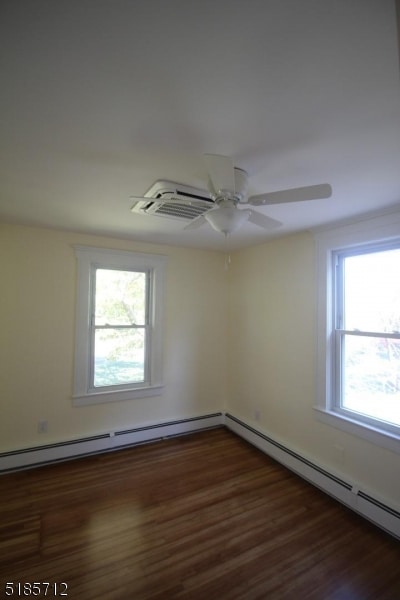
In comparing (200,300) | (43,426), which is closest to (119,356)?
(43,426)

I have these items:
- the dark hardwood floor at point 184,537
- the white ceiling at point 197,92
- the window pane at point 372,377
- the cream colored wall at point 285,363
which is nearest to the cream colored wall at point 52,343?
the dark hardwood floor at point 184,537

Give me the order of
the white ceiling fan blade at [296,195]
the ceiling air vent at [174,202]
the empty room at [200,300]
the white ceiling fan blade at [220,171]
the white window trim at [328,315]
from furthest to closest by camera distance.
A: the white window trim at [328,315] < the ceiling air vent at [174,202] < the white ceiling fan blade at [296,195] < the white ceiling fan blade at [220,171] < the empty room at [200,300]

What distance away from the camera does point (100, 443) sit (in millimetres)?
3094

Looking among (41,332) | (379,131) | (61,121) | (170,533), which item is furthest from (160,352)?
(379,131)

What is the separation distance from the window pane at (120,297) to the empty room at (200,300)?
0.02 m

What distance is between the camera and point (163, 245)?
139 inches

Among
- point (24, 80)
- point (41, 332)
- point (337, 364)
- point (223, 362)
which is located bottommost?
point (223, 362)

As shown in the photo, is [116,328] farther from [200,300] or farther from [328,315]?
[328,315]

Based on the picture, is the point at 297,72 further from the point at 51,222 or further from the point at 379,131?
the point at 51,222

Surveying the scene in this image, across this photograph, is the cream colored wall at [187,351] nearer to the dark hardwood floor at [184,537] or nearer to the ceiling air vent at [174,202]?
the dark hardwood floor at [184,537]

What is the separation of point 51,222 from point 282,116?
2.34 meters

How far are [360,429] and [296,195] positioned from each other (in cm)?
201

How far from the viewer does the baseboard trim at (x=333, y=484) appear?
2039mm

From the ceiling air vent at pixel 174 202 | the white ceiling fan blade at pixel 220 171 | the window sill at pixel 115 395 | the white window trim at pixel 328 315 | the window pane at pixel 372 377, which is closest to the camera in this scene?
the white ceiling fan blade at pixel 220 171
